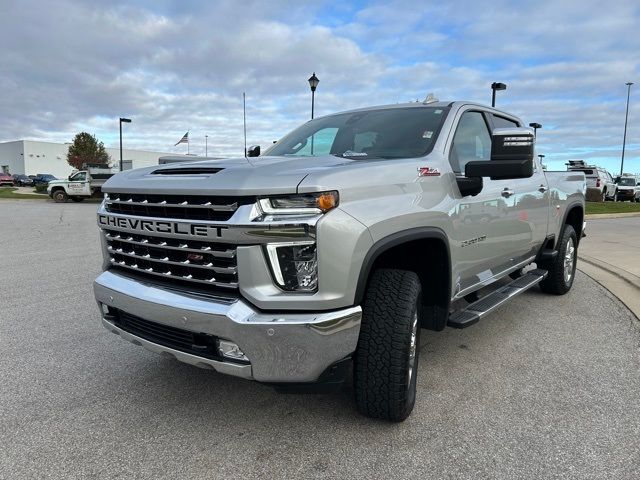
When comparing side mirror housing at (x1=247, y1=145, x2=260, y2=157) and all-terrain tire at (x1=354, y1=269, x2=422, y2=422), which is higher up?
side mirror housing at (x1=247, y1=145, x2=260, y2=157)

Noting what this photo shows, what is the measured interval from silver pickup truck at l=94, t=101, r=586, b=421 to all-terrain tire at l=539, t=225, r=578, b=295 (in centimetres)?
241

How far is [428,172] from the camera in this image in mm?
3039

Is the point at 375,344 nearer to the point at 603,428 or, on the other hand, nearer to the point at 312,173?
the point at 312,173

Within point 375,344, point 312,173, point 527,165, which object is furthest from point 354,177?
point 527,165

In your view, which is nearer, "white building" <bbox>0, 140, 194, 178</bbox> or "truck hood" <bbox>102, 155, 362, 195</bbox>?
"truck hood" <bbox>102, 155, 362, 195</bbox>

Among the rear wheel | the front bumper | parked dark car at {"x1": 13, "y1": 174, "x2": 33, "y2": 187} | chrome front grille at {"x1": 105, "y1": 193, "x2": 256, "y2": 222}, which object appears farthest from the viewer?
parked dark car at {"x1": 13, "y1": 174, "x2": 33, "y2": 187}

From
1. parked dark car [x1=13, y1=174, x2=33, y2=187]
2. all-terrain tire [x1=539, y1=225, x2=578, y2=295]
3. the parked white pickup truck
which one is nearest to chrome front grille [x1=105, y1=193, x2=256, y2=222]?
all-terrain tire [x1=539, y1=225, x2=578, y2=295]

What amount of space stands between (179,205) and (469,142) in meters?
2.35

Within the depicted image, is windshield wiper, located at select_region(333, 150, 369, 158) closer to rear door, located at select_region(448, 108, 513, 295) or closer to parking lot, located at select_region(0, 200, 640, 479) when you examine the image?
rear door, located at select_region(448, 108, 513, 295)

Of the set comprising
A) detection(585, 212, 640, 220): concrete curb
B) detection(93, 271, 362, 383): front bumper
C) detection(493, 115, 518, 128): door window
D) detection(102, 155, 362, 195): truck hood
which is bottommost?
detection(585, 212, 640, 220): concrete curb

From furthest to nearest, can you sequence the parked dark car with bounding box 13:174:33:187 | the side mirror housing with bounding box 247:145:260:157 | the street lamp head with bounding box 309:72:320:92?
the parked dark car with bounding box 13:174:33:187 → the street lamp head with bounding box 309:72:320:92 → the side mirror housing with bounding box 247:145:260:157

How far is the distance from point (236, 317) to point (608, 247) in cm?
950

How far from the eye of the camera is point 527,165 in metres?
3.05

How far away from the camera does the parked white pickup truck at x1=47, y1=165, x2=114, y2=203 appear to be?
84.7 ft
